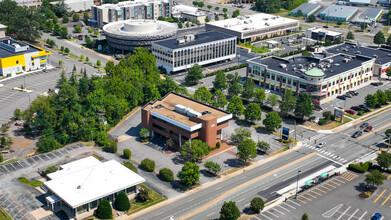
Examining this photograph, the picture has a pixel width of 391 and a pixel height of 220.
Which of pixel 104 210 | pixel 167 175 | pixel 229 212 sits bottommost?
pixel 104 210

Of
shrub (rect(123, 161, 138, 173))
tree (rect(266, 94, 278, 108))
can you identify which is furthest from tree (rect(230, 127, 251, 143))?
shrub (rect(123, 161, 138, 173))

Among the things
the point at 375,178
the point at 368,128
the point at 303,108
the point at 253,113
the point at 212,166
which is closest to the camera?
the point at 375,178

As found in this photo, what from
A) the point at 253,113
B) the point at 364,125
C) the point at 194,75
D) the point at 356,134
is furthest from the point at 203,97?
the point at 364,125

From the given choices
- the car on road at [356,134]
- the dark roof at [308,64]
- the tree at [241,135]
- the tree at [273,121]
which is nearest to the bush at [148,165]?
the tree at [241,135]

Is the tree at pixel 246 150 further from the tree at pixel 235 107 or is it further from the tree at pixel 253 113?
the tree at pixel 235 107

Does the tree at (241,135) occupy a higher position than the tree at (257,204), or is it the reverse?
the tree at (241,135)

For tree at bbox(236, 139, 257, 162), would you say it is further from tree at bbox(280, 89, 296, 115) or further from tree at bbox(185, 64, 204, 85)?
tree at bbox(185, 64, 204, 85)

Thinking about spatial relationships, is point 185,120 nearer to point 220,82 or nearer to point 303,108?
point 303,108
